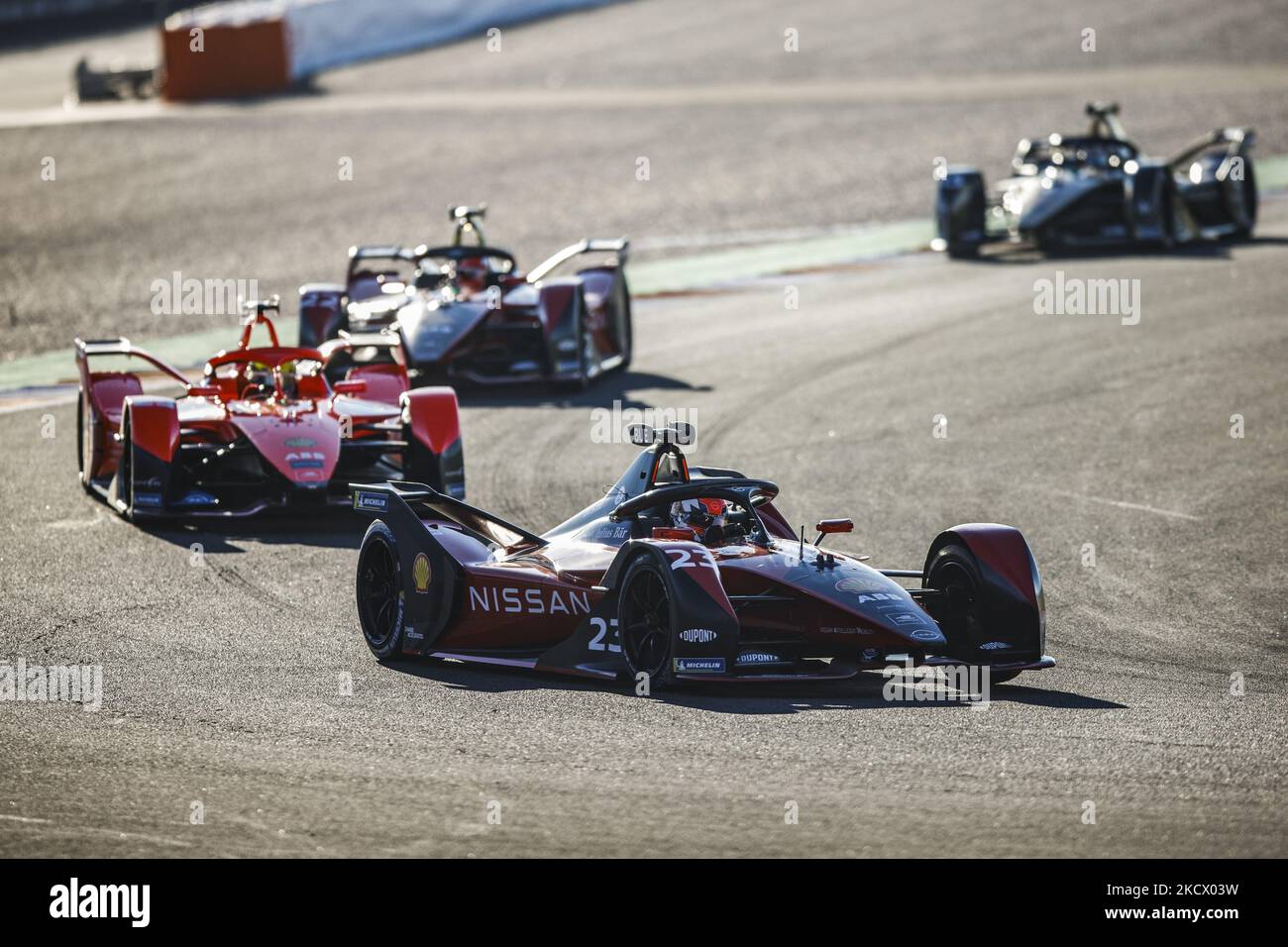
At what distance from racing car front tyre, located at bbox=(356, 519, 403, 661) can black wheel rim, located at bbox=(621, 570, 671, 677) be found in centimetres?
157

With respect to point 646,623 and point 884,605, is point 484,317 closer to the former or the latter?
point 646,623

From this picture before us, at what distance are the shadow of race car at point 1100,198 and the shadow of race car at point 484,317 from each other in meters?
7.86

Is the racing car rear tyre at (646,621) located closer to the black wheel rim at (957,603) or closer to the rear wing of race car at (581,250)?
the black wheel rim at (957,603)

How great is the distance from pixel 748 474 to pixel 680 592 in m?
6.75

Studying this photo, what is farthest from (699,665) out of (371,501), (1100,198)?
(1100,198)

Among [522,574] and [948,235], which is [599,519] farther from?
[948,235]

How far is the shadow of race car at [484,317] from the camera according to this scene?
2048cm

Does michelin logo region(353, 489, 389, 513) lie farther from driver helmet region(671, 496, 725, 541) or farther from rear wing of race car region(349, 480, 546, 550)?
driver helmet region(671, 496, 725, 541)

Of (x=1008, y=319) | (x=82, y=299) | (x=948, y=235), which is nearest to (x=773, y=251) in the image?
(x=948, y=235)

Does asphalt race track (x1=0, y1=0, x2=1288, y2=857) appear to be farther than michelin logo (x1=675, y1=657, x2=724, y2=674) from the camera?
No

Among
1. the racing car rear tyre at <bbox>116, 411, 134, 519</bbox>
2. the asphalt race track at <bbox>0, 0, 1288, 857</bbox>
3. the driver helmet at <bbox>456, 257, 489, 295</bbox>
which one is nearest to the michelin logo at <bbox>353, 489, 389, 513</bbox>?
the asphalt race track at <bbox>0, 0, 1288, 857</bbox>

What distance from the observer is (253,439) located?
15.3 metres

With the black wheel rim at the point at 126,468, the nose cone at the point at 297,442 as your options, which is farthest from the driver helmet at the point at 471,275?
the black wheel rim at the point at 126,468

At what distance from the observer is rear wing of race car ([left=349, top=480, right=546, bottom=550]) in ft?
39.2
